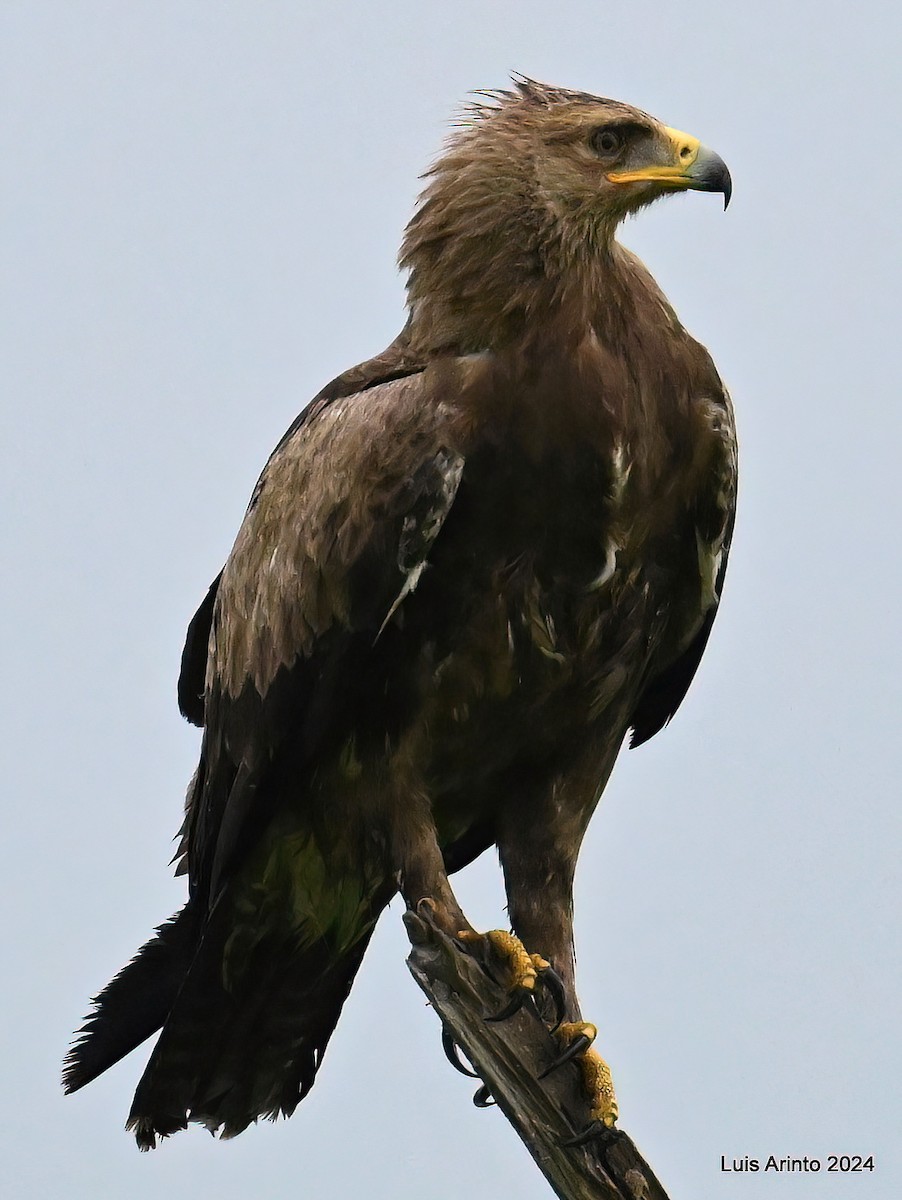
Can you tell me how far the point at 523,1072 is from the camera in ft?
16.0

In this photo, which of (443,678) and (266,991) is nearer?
(443,678)

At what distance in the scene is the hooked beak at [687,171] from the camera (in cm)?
504

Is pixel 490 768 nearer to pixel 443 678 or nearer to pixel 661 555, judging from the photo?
pixel 443 678

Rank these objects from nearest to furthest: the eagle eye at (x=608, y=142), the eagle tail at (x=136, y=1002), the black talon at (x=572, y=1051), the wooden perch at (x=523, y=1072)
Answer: the wooden perch at (x=523, y=1072) < the black talon at (x=572, y=1051) < the eagle eye at (x=608, y=142) < the eagle tail at (x=136, y=1002)

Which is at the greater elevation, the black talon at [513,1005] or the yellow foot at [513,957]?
the yellow foot at [513,957]

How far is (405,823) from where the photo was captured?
5215mm

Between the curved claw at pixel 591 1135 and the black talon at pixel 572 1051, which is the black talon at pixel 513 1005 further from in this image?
the curved claw at pixel 591 1135

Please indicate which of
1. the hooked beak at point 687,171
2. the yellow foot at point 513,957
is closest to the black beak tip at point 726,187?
the hooked beak at point 687,171

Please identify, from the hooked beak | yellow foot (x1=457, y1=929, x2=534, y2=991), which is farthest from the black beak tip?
yellow foot (x1=457, y1=929, x2=534, y2=991)

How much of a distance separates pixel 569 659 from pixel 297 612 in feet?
2.41

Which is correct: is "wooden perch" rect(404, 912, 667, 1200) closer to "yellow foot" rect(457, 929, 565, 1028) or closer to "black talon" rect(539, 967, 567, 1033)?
"yellow foot" rect(457, 929, 565, 1028)

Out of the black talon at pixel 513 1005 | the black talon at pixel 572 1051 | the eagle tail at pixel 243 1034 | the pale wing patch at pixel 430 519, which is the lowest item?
the black talon at pixel 572 1051

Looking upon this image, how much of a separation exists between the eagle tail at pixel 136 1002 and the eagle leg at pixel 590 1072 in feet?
4.39

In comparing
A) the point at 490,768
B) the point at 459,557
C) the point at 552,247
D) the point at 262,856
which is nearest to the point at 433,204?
the point at 552,247
